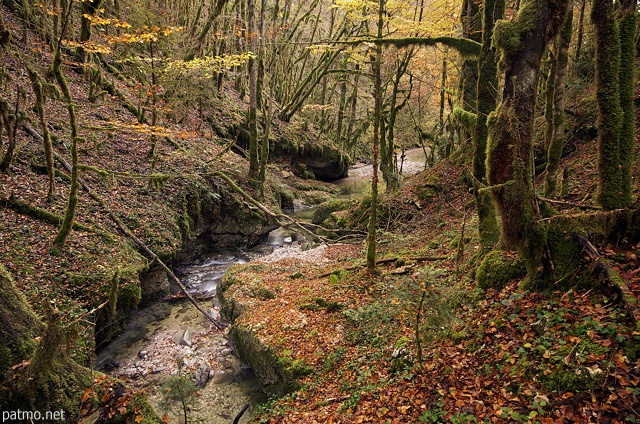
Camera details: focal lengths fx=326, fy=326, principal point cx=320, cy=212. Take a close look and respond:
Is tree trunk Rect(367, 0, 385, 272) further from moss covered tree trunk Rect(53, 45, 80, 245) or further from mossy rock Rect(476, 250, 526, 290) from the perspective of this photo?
moss covered tree trunk Rect(53, 45, 80, 245)

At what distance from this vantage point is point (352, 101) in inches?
1200

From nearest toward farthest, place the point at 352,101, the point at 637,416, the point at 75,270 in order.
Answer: the point at 637,416
the point at 75,270
the point at 352,101

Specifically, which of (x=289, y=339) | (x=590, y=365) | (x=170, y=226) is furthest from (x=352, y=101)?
(x=590, y=365)

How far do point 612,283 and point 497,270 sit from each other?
173cm

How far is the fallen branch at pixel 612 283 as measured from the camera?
11.8 feet

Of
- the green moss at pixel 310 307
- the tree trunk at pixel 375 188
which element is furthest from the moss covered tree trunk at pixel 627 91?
the green moss at pixel 310 307

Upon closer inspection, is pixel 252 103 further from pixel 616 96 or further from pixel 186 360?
pixel 616 96

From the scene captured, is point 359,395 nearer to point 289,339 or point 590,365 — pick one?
point 289,339

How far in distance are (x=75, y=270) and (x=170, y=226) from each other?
4102mm

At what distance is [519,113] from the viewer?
16.3 ft

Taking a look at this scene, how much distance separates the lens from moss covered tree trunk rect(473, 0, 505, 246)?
20.8ft

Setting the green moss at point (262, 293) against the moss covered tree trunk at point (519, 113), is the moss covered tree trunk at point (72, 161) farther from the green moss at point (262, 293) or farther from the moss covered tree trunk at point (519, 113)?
the moss covered tree trunk at point (519, 113)

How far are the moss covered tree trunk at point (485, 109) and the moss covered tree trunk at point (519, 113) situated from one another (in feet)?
3.37

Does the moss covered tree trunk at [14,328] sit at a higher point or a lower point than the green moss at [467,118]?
lower
